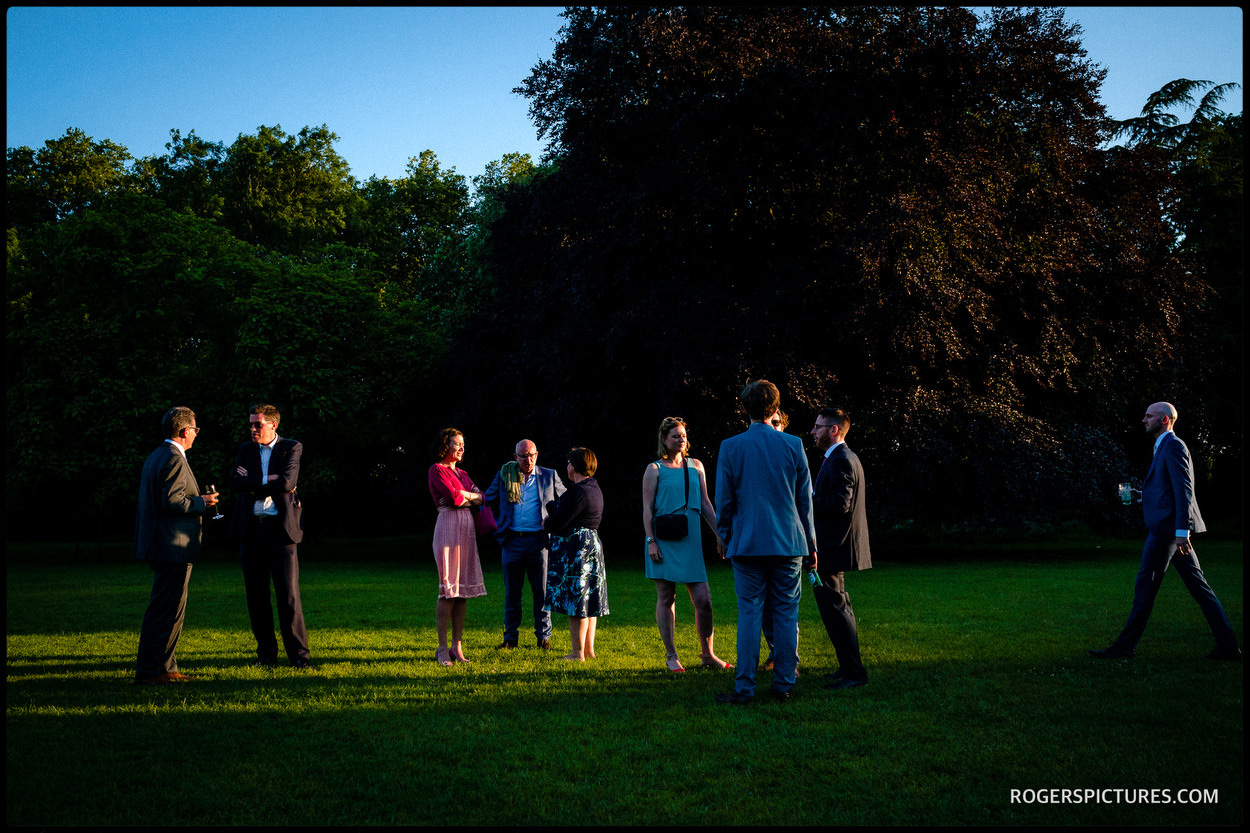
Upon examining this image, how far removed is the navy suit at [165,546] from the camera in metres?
7.66

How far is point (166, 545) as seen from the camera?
7734 millimetres

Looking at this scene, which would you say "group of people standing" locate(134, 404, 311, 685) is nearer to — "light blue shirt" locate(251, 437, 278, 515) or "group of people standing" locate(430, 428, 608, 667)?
"light blue shirt" locate(251, 437, 278, 515)

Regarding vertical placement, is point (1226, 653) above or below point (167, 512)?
below

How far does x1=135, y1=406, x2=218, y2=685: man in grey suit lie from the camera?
302 inches

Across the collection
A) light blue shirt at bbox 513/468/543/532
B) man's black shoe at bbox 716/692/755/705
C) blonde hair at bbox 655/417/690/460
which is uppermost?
blonde hair at bbox 655/417/690/460

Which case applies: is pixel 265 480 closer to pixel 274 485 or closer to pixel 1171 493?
pixel 274 485

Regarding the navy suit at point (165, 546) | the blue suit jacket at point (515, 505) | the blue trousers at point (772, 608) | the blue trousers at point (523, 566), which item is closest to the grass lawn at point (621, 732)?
the blue trousers at point (772, 608)

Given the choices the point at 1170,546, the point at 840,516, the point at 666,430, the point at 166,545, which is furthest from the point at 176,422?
the point at 1170,546

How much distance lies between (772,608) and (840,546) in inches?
32.9

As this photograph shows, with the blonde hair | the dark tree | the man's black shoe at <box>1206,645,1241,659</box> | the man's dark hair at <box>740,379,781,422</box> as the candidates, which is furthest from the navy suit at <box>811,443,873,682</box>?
the dark tree

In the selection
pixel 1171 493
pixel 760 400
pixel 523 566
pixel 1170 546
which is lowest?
pixel 523 566

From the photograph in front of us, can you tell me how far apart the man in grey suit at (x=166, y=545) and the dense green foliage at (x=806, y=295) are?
43.3ft

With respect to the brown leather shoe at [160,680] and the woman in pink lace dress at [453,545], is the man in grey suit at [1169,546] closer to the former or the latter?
the woman in pink lace dress at [453,545]

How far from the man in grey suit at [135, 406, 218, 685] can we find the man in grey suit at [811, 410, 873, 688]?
5.33m
